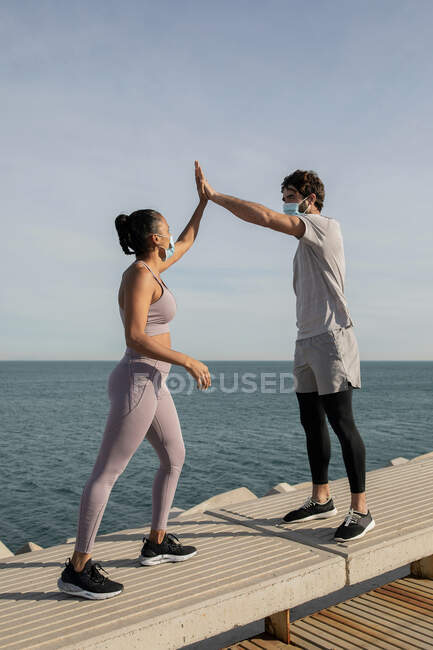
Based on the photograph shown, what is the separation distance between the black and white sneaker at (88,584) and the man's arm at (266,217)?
7.50 ft

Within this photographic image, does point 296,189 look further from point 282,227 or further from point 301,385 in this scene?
point 301,385

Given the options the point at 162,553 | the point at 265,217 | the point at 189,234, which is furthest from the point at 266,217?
the point at 162,553

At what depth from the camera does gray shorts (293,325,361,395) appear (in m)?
3.81

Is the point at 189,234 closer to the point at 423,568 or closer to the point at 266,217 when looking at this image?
the point at 266,217

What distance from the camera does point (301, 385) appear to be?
13.6 ft

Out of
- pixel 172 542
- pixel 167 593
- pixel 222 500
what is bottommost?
pixel 222 500

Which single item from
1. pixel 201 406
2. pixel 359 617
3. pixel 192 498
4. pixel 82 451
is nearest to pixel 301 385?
pixel 359 617

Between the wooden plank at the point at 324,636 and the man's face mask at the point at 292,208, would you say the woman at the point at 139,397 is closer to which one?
the man's face mask at the point at 292,208

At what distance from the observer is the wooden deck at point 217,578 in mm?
2762

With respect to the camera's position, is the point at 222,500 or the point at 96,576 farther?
the point at 222,500

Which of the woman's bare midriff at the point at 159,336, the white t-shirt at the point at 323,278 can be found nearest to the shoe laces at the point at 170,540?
the woman's bare midriff at the point at 159,336

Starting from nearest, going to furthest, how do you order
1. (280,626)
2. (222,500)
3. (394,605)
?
(280,626)
(394,605)
(222,500)

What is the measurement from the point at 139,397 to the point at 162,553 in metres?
1.13

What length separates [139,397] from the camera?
124 inches
